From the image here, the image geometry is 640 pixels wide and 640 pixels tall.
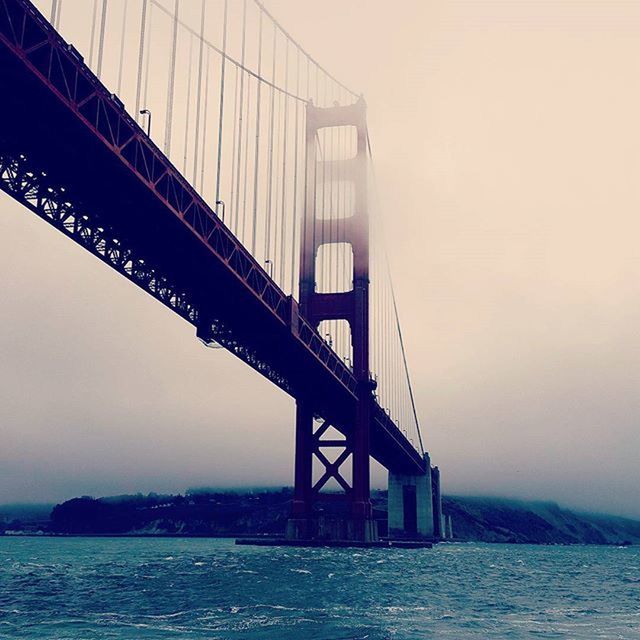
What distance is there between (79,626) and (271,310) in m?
15.7

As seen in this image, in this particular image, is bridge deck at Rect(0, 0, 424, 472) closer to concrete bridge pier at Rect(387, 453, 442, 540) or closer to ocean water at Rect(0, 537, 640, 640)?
ocean water at Rect(0, 537, 640, 640)

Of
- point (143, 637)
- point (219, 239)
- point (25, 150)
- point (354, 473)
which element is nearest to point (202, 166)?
point (219, 239)

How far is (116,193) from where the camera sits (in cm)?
1917

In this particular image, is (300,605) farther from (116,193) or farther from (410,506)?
(410,506)

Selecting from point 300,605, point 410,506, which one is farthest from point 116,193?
point 410,506

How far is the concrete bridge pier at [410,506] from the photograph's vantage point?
76.2 meters

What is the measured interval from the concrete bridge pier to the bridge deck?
152ft

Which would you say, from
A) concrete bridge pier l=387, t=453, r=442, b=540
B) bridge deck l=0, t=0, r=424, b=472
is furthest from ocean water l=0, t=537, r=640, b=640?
concrete bridge pier l=387, t=453, r=442, b=540

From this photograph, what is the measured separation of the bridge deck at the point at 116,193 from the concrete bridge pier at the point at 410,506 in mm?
46421

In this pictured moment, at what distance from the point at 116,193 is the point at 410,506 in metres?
63.6

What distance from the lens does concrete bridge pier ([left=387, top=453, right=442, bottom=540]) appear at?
3002 inches

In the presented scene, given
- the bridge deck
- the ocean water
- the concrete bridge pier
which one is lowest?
the ocean water

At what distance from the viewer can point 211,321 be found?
99.2 feet

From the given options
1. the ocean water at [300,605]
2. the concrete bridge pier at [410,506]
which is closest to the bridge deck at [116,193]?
the ocean water at [300,605]
